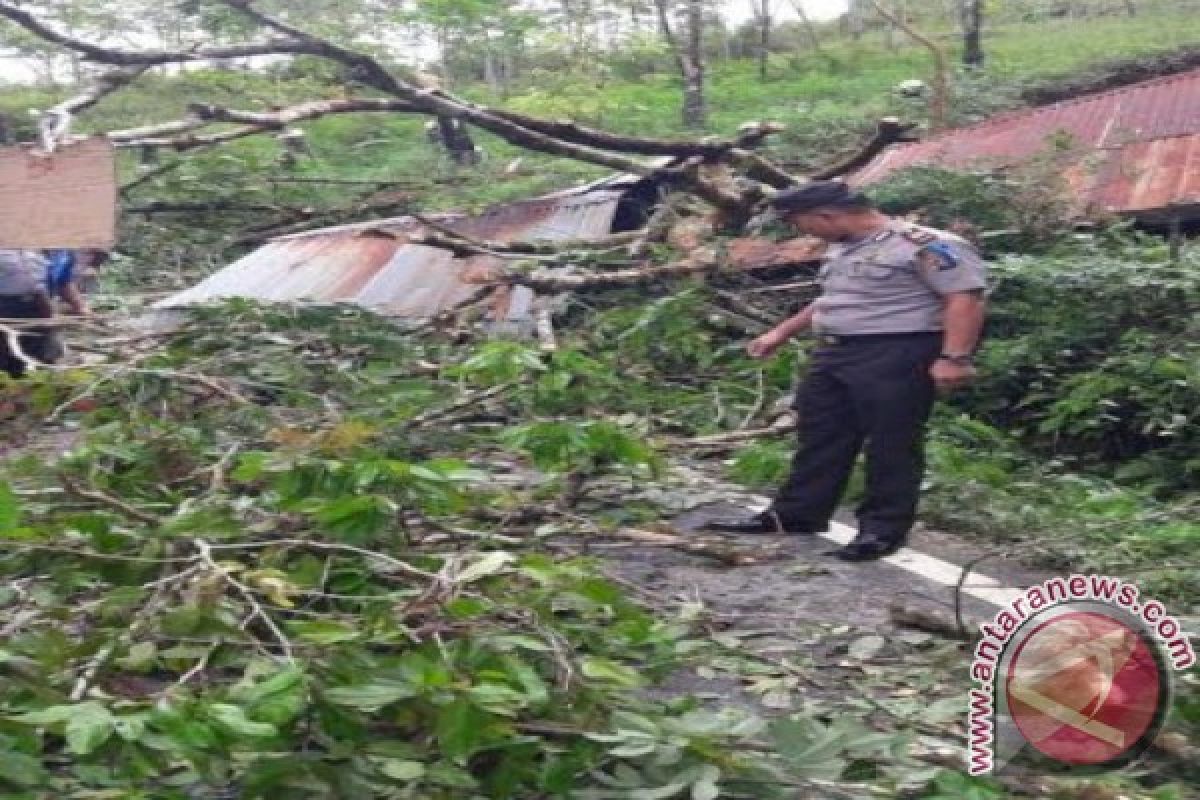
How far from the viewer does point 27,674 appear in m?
2.45

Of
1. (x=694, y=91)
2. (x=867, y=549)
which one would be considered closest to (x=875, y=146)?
(x=867, y=549)

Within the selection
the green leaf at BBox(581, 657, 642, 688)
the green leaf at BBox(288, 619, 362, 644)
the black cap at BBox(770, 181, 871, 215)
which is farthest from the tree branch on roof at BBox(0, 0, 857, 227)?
the green leaf at BBox(581, 657, 642, 688)

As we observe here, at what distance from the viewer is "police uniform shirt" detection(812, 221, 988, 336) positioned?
4312 mm

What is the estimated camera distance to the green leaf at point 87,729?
6.87 feet

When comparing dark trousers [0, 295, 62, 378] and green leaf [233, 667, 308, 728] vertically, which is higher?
green leaf [233, 667, 308, 728]

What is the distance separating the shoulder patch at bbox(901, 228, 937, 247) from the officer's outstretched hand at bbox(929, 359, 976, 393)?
1.24 feet

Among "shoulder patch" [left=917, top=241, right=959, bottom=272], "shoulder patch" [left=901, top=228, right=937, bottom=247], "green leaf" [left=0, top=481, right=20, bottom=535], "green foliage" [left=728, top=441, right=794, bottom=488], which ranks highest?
"shoulder patch" [left=901, top=228, right=937, bottom=247]

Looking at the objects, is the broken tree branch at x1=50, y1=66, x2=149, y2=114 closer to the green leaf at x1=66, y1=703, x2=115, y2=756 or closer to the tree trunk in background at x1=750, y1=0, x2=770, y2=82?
the green leaf at x1=66, y1=703, x2=115, y2=756

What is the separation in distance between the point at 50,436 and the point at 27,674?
12.9ft

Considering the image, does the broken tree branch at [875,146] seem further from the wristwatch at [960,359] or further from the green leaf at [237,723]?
the green leaf at [237,723]

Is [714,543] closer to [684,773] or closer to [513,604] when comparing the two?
[513,604]

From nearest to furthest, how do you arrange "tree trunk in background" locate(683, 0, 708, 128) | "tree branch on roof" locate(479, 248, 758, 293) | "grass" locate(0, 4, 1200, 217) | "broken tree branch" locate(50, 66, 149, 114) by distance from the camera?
1. "broken tree branch" locate(50, 66, 149, 114)
2. "tree branch on roof" locate(479, 248, 758, 293)
3. "grass" locate(0, 4, 1200, 217)
4. "tree trunk in background" locate(683, 0, 708, 128)

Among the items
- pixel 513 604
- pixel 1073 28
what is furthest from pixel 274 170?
pixel 1073 28

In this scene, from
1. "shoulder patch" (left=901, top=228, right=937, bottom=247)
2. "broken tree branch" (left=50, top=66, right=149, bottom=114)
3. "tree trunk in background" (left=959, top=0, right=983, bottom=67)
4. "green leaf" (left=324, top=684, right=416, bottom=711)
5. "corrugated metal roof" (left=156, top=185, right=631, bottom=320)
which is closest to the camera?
"green leaf" (left=324, top=684, right=416, bottom=711)
